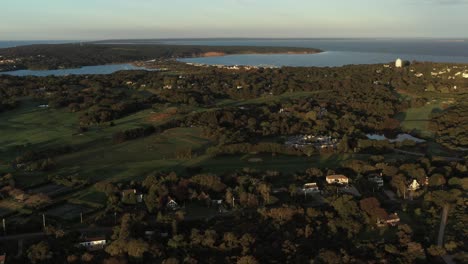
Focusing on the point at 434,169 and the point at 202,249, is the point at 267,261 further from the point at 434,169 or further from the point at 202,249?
the point at 434,169

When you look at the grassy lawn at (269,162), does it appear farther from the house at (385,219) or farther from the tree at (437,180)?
the house at (385,219)

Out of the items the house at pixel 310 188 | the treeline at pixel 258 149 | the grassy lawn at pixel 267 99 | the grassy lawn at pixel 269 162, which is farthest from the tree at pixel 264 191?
the grassy lawn at pixel 267 99

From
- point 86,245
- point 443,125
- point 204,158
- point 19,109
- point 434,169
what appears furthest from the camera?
point 19,109

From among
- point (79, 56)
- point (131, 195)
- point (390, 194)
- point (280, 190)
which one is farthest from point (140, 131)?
point (79, 56)

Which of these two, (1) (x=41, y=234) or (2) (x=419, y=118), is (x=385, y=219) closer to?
(1) (x=41, y=234)

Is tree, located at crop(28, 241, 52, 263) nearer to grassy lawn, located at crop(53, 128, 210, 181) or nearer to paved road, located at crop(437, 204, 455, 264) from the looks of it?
grassy lawn, located at crop(53, 128, 210, 181)

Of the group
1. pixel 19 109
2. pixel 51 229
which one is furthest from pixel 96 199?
pixel 19 109

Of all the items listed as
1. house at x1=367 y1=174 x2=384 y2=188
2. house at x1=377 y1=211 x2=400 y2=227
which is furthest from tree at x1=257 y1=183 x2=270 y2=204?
house at x1=367 y1=174 x2=384 y2=188
